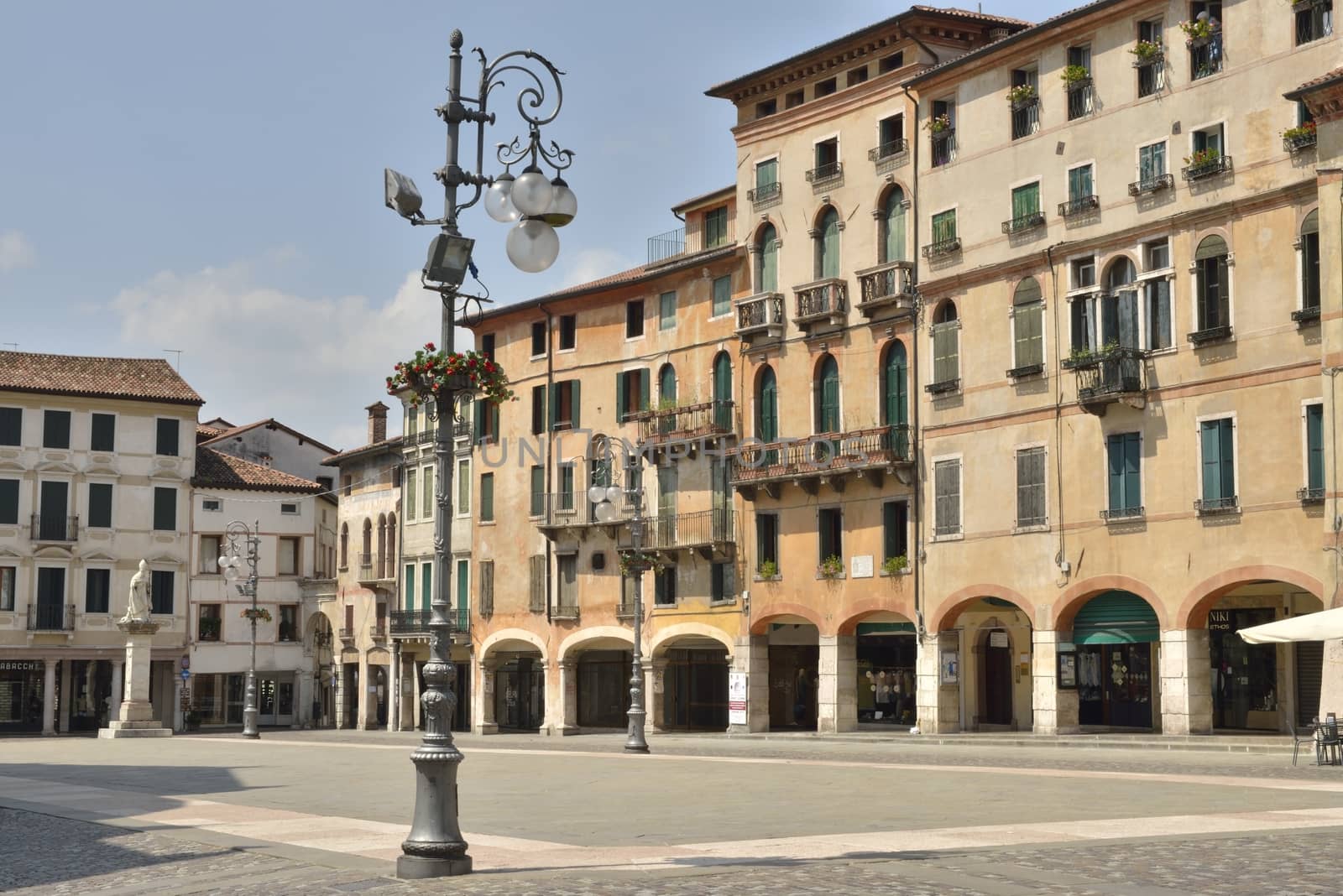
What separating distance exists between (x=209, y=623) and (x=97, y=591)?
324 inches

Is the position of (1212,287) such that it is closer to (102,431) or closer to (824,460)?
(824,460)

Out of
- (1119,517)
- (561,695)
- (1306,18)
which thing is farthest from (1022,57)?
(561,695)

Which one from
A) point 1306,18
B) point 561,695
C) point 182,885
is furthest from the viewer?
point 561,695

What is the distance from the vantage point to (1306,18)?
39219mm

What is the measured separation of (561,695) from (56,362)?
2783 cm

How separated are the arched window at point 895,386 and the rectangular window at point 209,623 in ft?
135

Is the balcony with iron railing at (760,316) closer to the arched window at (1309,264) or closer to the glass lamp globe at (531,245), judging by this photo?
the arched window at (1309,264)

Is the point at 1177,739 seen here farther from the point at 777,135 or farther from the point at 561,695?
the point at 561,695

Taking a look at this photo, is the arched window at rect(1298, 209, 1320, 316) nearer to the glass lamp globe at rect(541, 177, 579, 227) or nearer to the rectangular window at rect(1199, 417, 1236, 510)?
the rectangular window at rect(1199, 417, 1236, 510)

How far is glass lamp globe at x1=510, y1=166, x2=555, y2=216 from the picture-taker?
15438mm

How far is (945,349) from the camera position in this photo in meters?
48.7

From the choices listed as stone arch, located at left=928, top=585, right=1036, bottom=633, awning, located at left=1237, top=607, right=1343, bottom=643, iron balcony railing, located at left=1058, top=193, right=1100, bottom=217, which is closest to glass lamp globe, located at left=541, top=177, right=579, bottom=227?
awning, located at left=1237, top=607, right=1343, bottom=643

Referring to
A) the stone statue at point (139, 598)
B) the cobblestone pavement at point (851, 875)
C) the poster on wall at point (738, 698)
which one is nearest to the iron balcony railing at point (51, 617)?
the stone statue at point (139, 598)

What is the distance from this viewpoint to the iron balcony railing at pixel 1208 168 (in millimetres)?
40594
